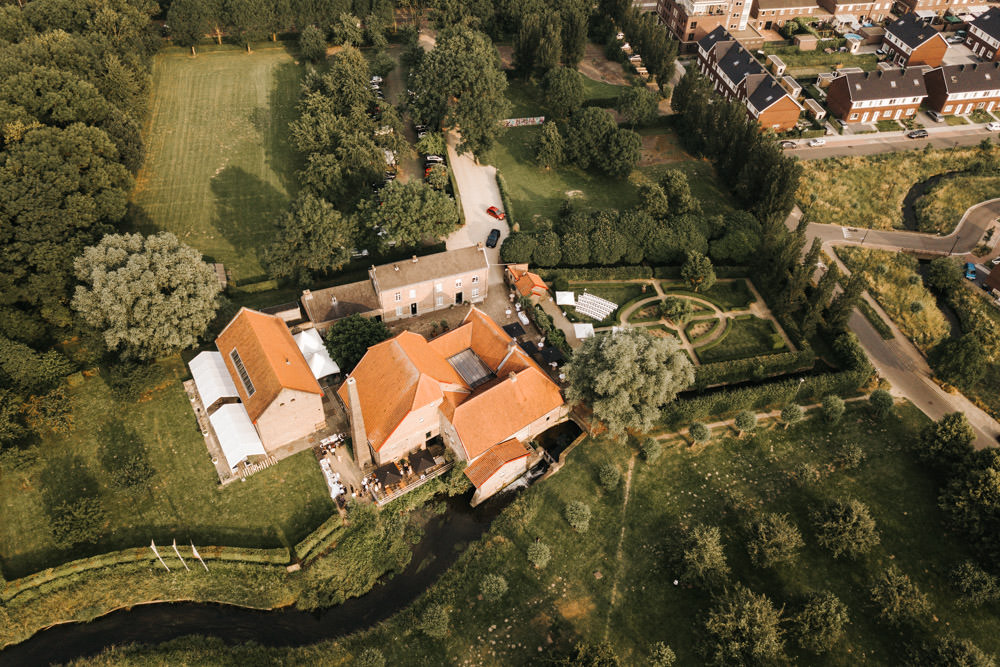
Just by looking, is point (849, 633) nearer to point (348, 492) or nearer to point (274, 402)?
point (348, 492)

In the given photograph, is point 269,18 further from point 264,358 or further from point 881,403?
point 881,403

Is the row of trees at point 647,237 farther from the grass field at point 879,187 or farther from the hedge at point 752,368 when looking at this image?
the grass field at point 879,187

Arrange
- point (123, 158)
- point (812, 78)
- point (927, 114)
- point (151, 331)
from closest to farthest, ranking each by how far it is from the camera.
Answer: point (151, 331) → point (123, 158) → point (927, 114) → point (812, 78)

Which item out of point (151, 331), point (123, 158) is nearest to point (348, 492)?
point (151, 331)

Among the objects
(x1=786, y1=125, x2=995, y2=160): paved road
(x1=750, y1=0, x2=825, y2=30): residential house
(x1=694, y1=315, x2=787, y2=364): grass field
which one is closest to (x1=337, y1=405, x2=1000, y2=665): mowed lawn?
(x1=694, y1=315, x2=787, y2=364): grass field

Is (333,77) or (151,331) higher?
(333,77)

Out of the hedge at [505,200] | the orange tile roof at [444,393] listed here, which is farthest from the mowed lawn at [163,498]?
the hedge at [505,200]

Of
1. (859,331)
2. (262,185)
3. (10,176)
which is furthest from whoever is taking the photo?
(262,185)
